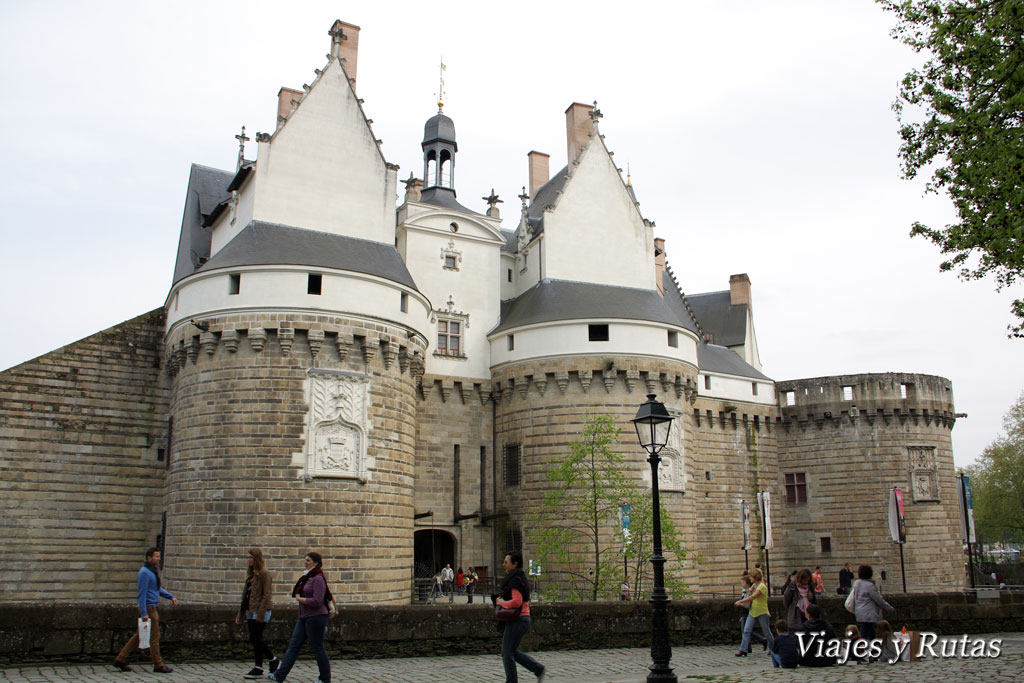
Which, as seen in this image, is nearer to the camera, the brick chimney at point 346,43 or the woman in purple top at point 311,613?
the woman in purple top at point 311,613

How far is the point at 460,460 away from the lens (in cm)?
2689

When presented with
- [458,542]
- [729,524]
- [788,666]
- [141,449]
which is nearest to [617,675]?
[788,666]

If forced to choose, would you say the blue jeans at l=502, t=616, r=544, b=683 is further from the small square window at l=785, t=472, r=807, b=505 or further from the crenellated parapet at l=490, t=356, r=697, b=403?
the small square window at l=785, t=472, r=807, b=505

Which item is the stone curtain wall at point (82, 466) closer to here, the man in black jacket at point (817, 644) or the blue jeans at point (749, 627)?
the blue jeans at point (749, 627)

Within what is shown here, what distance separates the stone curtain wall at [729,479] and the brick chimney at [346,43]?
16.5m

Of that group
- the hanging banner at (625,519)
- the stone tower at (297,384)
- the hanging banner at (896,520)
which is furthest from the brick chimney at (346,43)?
the hanging banner at (896,520)

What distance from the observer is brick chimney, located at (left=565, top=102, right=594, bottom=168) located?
3112 centimetres

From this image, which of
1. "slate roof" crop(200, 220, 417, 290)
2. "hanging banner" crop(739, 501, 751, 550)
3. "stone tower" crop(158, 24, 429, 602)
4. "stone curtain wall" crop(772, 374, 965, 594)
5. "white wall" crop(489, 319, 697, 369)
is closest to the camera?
"stone tower" crop(158, 24, 429, 602)

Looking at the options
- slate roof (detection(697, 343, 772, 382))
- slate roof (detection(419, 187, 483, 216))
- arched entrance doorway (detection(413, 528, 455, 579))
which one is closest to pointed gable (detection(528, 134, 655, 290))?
slate roof (detection(419, 187, 483, 216))

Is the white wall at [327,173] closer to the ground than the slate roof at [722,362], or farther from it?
farther from it

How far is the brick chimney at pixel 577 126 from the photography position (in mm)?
31125

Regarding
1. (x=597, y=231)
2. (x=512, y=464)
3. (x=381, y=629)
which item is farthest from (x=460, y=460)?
(x=381, y=629)

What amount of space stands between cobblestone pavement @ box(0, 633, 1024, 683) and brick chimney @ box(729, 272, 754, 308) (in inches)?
1052

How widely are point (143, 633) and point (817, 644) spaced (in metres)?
9.08
